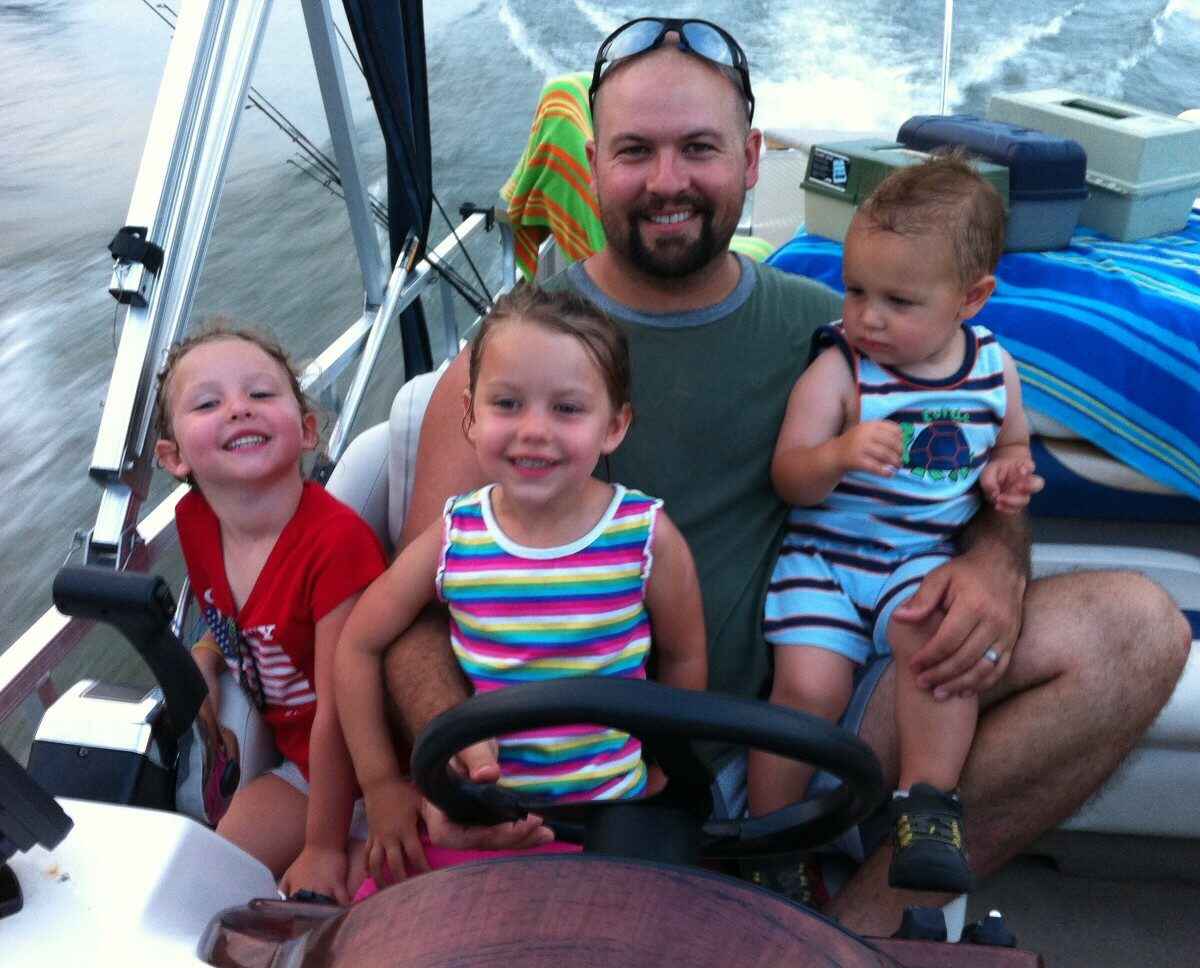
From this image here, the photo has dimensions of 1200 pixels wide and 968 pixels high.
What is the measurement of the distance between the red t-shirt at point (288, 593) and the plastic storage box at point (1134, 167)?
1662 mm

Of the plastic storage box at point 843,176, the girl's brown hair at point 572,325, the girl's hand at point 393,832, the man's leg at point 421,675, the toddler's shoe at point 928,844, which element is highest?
the plastic storage box at point 843,176

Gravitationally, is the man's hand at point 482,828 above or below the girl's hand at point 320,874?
above

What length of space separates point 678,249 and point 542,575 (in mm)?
541

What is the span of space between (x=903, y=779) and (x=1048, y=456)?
86cm

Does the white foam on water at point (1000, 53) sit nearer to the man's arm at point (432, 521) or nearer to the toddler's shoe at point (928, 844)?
the man's arm at point (432, 521)

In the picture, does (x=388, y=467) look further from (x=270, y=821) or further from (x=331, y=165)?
(x=331, y=165)

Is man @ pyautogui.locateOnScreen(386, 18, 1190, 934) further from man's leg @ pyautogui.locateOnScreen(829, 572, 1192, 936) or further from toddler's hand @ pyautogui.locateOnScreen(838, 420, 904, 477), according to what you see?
toddler's hand @ pyautogui.locateOnScreen(838, 420, 904, 477)

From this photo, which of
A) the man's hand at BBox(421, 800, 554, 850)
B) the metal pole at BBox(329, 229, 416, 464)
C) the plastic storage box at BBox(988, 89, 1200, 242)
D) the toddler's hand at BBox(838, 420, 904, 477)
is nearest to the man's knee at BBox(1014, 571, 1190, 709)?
the toddler's hand at BBox(838, 420, 904, 477)

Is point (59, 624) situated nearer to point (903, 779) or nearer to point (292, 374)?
point (292, 374)

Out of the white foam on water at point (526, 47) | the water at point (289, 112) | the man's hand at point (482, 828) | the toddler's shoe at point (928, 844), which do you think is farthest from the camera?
the white foam on water at point (526, 47)

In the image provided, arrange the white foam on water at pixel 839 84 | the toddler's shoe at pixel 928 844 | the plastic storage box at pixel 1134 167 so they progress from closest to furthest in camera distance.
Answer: the toddler's shoe at pixel 928 844 < the plastic storage box at pixel 1134 167 < the white foam on water at pixel 839 84

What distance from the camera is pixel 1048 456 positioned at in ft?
6.86

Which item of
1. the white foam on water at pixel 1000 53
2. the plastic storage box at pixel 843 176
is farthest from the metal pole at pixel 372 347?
the white foam on water at pixel 1000 53

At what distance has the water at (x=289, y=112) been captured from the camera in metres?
4.52
